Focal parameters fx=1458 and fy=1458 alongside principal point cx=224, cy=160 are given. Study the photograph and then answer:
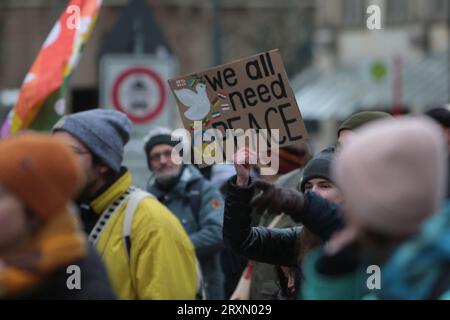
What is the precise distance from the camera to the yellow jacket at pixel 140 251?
5.79m

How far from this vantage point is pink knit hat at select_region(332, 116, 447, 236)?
10.9ft

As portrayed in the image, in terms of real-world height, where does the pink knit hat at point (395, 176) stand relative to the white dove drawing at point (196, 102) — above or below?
above

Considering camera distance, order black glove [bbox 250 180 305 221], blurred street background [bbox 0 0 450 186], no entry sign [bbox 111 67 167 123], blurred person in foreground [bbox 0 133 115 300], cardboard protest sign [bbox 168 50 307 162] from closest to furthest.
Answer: blurred person in foreground [bbox 0 133 115 300] → black glove [bbox 250 180 305 221] → cardboard protest sign [bbox 168 50 307 162] → no entry sign [bbox 111 67 167 123] → blurred street background [bbox 0 0 450 186]

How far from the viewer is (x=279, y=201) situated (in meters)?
4.40

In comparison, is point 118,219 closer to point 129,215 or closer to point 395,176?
point 129,215

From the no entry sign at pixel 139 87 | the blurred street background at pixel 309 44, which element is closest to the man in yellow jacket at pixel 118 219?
the no entry sign at pixel 139 87

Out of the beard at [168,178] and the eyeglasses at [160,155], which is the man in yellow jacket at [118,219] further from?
the eyeglasses at [160,155]

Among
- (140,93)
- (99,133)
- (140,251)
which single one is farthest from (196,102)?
(140,93)

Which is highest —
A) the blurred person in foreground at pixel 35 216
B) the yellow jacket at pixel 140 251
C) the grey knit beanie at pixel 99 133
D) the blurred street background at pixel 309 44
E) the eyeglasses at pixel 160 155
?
the blurred person in foreground at pixel 35 216

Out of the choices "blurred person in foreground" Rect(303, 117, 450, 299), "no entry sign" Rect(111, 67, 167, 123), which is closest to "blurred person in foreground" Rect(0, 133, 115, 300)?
"blurred person in foreground" Rect(303, 117, 450, 299)

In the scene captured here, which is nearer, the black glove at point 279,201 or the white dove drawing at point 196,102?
the black glove at point 279,201

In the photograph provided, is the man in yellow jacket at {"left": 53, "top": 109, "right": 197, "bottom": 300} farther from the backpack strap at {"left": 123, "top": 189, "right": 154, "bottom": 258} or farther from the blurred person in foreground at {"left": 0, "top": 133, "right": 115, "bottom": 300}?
the blurred person in foreground at {"left": 0, "top": 133, "right": 115, "bottom": 300}

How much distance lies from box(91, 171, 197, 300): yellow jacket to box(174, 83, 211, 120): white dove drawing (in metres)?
0.42
